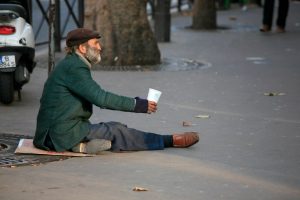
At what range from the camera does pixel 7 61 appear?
31.9ft

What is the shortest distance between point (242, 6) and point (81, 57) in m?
25.9

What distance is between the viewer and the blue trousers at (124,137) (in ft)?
24.5

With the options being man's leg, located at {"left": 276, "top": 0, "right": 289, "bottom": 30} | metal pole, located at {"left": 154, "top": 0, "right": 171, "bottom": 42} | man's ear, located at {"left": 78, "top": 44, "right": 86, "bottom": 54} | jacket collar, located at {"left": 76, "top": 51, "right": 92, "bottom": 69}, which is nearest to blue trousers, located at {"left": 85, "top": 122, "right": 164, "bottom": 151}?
jacket collar, located at {"left": 76, "top": 51, "right": 92, "bottom": 69}

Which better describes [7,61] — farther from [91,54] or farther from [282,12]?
[282,12]

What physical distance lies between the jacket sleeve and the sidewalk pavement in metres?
0.43

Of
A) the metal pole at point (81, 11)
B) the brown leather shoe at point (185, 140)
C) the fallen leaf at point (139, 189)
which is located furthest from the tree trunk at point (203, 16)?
the fallen leaf at point (139, 189)

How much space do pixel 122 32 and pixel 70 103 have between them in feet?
22.6

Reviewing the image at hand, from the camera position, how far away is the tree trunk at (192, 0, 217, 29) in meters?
21.3

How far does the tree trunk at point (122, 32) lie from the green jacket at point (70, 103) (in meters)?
6.59

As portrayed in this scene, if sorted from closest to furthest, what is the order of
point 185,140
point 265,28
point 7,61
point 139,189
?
point 139,189
point 185,140
point 7,61
point 265,28

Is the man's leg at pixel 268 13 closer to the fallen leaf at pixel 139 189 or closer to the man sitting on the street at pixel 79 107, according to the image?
the man sitting on the street at pixel 79 107

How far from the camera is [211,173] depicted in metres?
6.79

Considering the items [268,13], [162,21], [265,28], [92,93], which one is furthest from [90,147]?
[265,28]

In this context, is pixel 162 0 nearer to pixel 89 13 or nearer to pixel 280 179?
pixel 89 13
